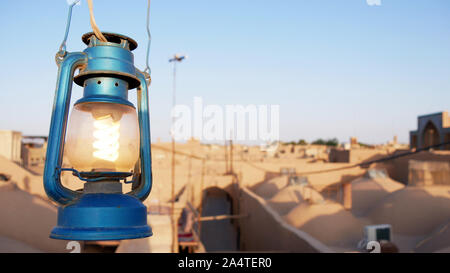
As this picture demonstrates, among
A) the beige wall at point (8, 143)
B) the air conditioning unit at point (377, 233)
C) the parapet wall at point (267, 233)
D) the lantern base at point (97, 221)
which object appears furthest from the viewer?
the beige wall at point (8, 143)

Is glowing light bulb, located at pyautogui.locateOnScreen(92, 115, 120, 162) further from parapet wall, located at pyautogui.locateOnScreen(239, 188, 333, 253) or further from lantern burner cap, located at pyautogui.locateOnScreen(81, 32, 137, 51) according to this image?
parapet wall, located at pyautogui.locateOnScreen(239, 188, 333, 253)

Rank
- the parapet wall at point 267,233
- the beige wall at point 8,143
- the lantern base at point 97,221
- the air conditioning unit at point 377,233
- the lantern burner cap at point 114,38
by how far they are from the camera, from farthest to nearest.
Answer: the beige wall at point 8,143
the air conditioning unit at point 377,233
the parapet wall at point 267,233
the lantern burner cap at point 114,38
the lantern base at point 97,221

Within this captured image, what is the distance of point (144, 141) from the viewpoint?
39.1 inches

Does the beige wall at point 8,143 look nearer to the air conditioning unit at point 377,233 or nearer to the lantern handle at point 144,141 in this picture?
the air conditioning unit at point 377,233

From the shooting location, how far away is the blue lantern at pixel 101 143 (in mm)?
808

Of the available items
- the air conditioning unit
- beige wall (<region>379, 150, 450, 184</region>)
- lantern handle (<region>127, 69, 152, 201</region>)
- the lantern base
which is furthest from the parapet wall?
beige wall (<region>379, 150, 450, 184</region>)

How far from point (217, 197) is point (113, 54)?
2283 centimetres

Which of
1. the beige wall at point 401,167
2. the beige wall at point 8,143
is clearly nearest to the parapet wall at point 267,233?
the beige wall at point 8,143

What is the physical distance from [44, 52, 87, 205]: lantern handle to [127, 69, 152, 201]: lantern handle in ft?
0.60

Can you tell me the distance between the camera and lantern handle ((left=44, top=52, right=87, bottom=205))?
32.3 inches

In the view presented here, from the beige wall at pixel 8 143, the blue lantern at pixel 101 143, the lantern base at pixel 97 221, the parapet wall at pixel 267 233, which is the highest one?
the beige wall at pixel 8 143
